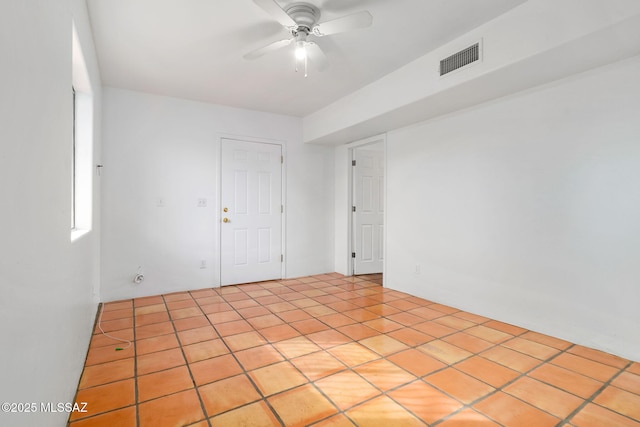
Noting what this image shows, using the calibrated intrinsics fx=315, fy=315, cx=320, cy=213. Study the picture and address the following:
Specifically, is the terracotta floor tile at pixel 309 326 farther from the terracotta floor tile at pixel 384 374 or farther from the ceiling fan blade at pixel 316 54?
the ceiling fan blade at pixel 316 54

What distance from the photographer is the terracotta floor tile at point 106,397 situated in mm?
1775

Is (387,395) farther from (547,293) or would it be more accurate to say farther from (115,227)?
(115,227)

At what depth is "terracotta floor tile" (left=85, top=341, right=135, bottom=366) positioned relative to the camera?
2338 millimetres

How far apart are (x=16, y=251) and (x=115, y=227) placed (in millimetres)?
3303

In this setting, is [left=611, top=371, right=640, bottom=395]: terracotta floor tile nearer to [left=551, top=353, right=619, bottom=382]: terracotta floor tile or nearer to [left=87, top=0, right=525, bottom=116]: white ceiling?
[left=551, top=353, right=619, bottom=382]: terracotta floor tile

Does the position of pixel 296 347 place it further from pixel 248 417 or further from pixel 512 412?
pixel 512 412

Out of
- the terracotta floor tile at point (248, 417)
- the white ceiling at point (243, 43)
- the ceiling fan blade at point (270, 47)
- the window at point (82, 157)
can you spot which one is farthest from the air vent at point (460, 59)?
the window at point (82, 157)

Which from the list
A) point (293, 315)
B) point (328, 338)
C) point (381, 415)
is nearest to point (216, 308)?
point (293, 315)

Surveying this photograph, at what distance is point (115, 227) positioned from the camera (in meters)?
3.84

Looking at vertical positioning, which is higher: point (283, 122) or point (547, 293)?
point (283, 122)

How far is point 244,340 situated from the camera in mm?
2709

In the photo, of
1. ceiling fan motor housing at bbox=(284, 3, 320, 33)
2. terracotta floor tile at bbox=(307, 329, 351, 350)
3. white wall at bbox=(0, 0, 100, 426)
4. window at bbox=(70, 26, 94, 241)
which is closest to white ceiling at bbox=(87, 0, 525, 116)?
ceiling fan motor housing at bbox=(284, 3, 320, 33)

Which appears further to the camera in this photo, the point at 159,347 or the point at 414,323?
the point at 414,323

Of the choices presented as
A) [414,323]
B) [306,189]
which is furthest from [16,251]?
[306,189]
